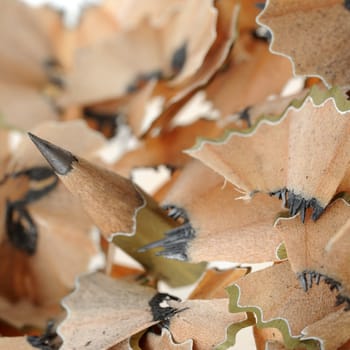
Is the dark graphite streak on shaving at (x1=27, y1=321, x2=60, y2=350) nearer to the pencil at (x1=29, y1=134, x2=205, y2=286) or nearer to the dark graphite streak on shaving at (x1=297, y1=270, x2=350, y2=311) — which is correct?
the pencil at (x1=29, y1=134, x2=205, y2=286)

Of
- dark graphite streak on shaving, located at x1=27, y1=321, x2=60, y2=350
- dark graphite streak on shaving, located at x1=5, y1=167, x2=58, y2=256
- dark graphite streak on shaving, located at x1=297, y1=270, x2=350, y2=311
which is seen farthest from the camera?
dark graphite streak on shaving, located at x1=5, y1=167, x2=58, y2=256

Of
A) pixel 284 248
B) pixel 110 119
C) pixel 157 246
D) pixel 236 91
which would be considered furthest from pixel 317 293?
pixel 110 119

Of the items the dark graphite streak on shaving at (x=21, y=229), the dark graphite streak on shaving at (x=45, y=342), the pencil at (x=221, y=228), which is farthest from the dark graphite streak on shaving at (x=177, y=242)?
the dark graphite streak on shaving at (x=21, y=229)

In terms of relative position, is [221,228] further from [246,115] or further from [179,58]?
[179,58]

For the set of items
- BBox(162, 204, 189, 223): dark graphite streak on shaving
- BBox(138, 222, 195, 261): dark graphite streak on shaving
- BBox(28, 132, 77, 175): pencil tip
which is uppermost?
BBox(28, 132, 77, 175): pencil tip

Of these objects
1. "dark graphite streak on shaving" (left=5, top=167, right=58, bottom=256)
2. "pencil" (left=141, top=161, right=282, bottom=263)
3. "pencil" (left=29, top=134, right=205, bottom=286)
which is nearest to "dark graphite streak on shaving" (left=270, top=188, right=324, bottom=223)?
"pencil" (left=141, top=161, right=282, bottom=263)

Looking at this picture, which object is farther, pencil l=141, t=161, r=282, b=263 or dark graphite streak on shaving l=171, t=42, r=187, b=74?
dark graphite streak on shaving l=171, t=42, r=187, b=74
